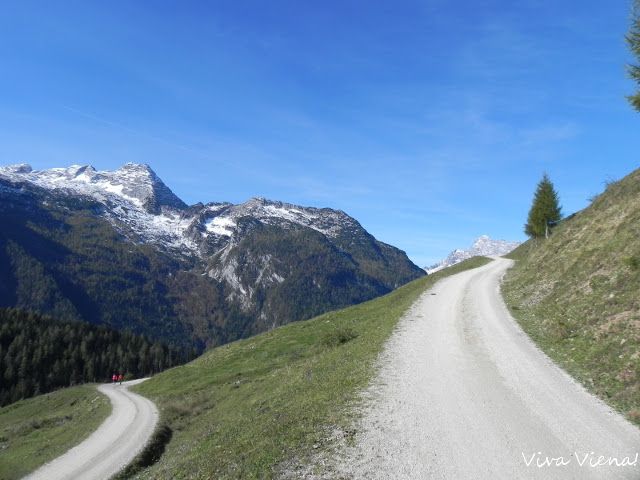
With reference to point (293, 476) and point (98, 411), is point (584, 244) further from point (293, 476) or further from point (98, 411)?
point (98, 411)

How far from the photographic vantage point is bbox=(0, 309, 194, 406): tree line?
522 ft

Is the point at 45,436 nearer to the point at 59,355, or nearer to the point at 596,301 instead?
the point at 596,301

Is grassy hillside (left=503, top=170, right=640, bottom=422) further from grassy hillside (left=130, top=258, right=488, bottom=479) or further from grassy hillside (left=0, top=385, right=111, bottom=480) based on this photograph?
grassy hillside (left=0, top=385, right=111, bottom=480)

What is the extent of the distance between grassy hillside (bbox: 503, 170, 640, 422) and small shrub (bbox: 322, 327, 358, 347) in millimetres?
13398

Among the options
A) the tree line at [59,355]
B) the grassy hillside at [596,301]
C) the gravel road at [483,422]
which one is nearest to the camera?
the gravel road at [483,422]

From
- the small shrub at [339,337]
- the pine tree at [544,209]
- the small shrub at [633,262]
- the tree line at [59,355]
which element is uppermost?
the pine tree at [544,209]

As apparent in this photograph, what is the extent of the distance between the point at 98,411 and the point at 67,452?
19.9 m

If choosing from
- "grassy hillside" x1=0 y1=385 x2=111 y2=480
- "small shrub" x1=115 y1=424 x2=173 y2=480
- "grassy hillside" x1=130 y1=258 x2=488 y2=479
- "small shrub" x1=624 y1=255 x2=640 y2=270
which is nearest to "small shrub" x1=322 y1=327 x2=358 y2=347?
"grassy hillside" x1=130 y1=258 x2=488 y2=479

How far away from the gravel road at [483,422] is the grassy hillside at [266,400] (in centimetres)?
161

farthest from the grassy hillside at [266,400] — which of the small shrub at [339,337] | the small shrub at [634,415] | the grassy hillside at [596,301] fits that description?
the grassy hillside at [596,301]

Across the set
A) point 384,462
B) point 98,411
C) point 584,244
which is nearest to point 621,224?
point 584,244

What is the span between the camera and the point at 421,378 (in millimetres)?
21062

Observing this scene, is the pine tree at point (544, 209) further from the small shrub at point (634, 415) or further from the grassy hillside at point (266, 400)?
the small shrub at point (634, 415)

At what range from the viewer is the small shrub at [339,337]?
36028mm
